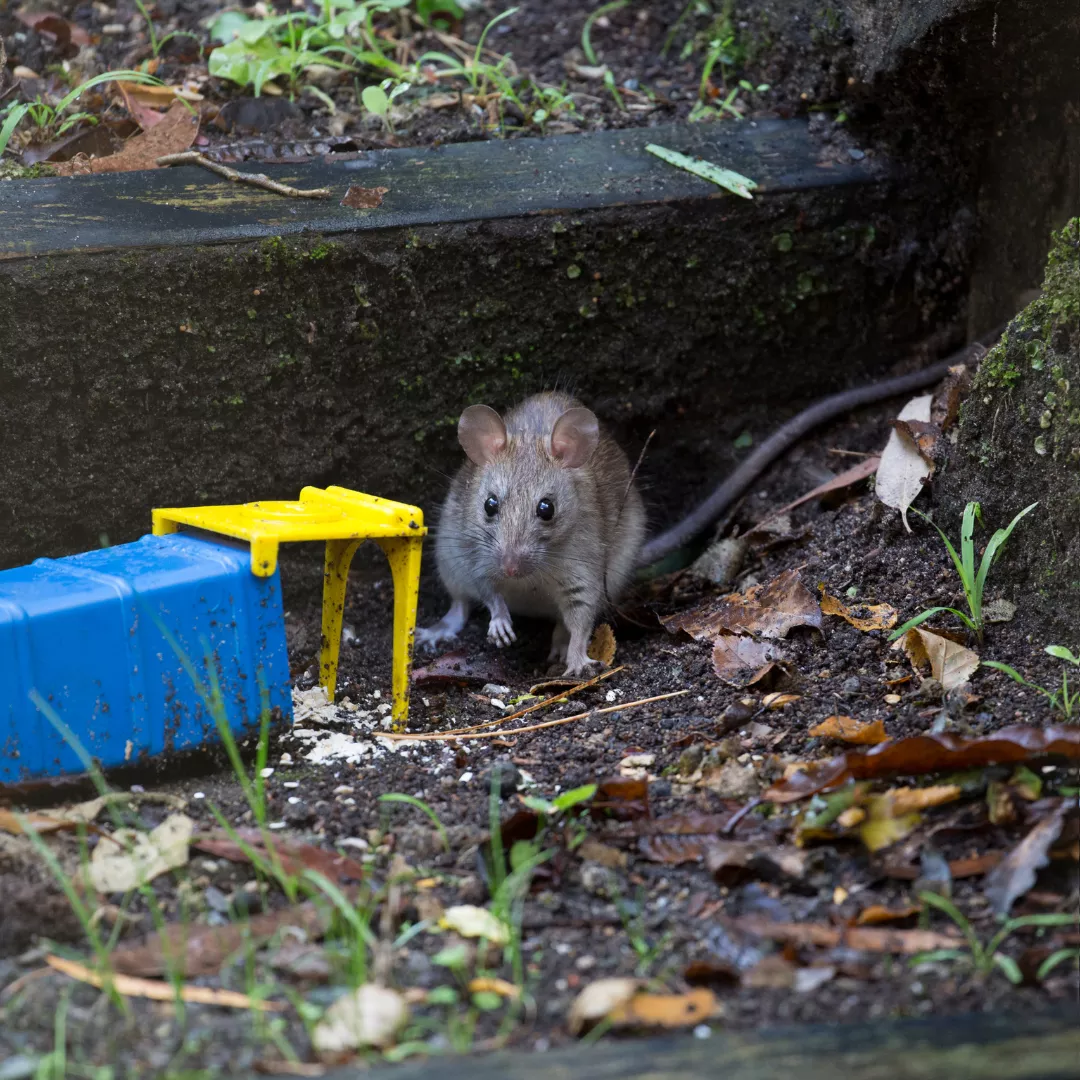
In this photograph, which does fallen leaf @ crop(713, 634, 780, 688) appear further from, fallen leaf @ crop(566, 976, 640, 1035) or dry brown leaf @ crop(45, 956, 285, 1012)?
dry brown leaf @ crop(45, 956, 285, 1012)

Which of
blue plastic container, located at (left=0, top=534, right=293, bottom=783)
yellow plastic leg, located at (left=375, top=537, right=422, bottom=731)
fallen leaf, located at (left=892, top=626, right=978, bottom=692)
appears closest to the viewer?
blue plastic container, located at (left=0, top=534, right=293, bottom=783)

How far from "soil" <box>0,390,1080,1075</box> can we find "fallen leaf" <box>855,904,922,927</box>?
0.08 ft

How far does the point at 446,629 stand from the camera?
18.1 ft

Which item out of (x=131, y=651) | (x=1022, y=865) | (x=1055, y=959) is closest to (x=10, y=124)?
(x=131, y=651)

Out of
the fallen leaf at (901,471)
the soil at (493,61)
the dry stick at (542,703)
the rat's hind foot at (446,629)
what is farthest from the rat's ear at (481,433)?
the fallen leaf at (901,471)

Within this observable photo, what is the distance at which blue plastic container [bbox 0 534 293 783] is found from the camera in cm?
329

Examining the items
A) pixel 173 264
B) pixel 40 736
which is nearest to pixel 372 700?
pixel 40 736

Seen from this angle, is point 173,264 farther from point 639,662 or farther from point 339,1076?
point 339,1076

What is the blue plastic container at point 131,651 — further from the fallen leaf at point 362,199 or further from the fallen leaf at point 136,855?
the fallen leaf at point 362,199

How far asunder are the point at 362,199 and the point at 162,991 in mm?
3094

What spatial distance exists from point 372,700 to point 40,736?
4.20 feet

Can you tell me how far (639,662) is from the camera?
15.3 feet

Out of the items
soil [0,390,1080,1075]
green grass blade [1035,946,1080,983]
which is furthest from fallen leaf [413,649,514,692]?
green grass blade [1035,946,1080,983]

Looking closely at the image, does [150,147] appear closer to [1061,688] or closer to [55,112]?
[55,112]
